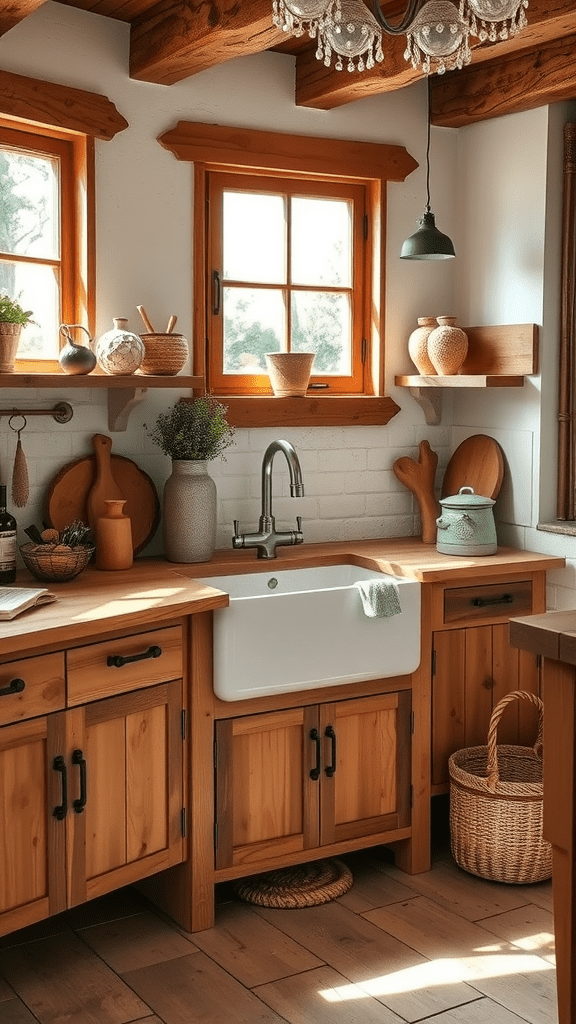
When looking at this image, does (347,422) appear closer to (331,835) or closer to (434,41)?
(331,835)

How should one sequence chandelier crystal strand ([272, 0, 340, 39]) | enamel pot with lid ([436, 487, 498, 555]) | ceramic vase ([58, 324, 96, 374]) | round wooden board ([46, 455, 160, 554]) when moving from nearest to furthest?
1. chandelier crystal strand ([272, 0, 340, 39])
2. ceramic vase ([58, 324, 96, 374])
3. round wooden board ([46, 455, 160, 554])
4. enamel pot with lid ([436, 487, 498, 555])

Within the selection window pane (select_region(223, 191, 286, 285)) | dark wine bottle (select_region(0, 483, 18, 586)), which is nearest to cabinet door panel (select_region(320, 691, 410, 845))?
dark wine bottle (select_region(0, 483, 18, 586))

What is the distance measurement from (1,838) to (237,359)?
191 cm

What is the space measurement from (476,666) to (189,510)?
1.11 m

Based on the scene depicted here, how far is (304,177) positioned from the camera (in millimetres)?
4066

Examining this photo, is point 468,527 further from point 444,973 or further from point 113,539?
point 444,973

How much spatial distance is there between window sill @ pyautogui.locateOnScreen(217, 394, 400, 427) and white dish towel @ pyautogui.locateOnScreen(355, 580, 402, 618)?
82 centimetres

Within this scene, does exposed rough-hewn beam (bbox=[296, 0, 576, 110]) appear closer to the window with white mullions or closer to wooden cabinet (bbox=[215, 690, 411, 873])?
the window with white mullions

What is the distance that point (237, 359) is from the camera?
13.2 ft

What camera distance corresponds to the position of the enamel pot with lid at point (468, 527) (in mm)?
3908

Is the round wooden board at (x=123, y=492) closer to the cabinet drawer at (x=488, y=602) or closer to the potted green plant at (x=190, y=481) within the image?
the potted green plant at (x=190, y=481)

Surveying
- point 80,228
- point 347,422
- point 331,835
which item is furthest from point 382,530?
point 80,228

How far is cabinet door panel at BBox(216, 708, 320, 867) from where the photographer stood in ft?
10.8

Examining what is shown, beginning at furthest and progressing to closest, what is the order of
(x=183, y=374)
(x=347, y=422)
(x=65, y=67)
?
(x=347, y=422)
(x=183, y=374)
(x=65, y=67)
